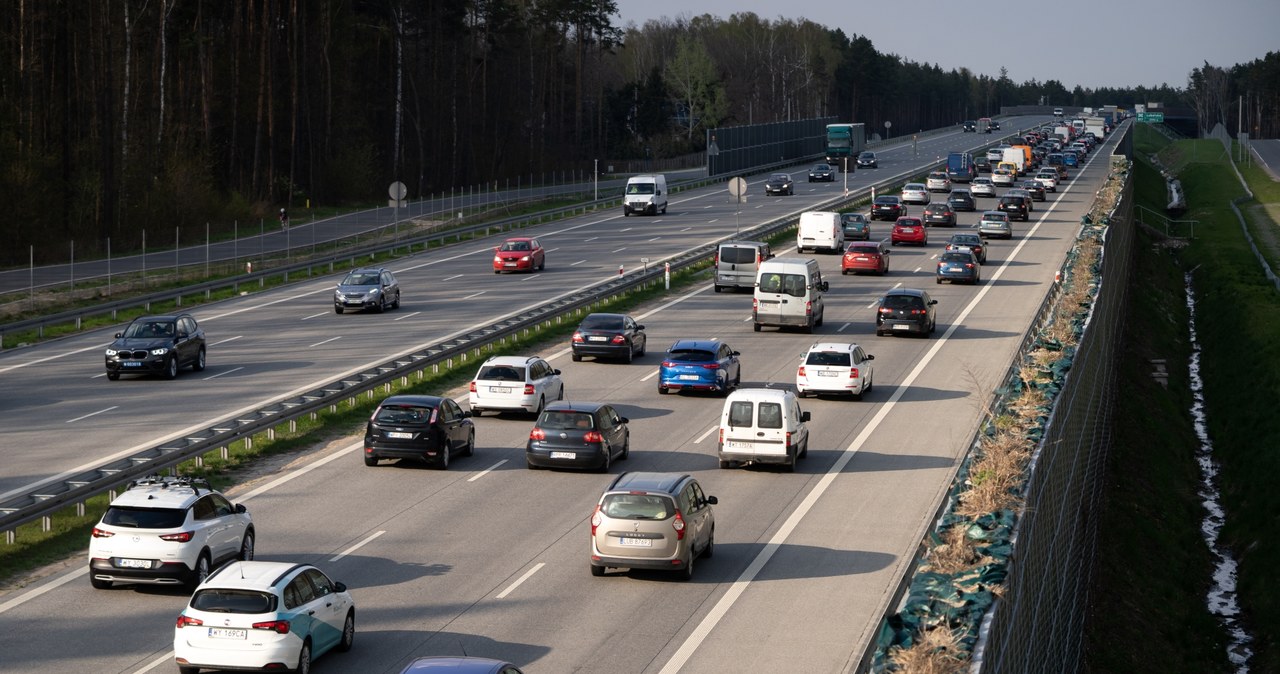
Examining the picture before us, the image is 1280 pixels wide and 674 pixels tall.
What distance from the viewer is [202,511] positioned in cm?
2156

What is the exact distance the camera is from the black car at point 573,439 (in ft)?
96.3

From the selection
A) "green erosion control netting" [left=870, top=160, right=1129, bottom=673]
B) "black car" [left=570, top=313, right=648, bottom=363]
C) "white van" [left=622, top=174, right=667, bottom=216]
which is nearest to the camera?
"green erosion control netting" [left=870, top=160, right=1129, bottom=673]

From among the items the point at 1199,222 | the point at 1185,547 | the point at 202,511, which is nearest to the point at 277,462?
the point at 202,511

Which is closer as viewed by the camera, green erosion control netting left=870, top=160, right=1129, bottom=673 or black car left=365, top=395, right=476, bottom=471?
green erosion control netting left=870, top=160, right=1129, bottom=673

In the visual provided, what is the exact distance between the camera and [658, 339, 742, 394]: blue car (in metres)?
38.2

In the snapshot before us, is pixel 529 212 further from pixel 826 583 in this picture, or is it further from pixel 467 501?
pixel 826 583

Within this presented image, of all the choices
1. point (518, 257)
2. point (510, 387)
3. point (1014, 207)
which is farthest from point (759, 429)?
point (1014, 207)

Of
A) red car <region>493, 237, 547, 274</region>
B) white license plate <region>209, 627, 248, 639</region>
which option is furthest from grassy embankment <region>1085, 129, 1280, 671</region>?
red car <region>493, 237, 547, 274</region>

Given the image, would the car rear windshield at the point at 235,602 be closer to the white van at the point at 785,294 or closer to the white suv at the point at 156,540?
the white suv at the point at 156,540

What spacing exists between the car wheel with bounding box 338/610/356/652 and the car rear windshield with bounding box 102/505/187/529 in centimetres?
360

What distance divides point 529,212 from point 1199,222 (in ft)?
142

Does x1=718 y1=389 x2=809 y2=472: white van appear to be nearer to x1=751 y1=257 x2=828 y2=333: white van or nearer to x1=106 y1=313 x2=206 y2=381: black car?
x1=106 y1=313 x2=206 y2=381: black car

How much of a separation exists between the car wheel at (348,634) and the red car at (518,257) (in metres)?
47.4

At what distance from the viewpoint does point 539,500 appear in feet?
89.7
